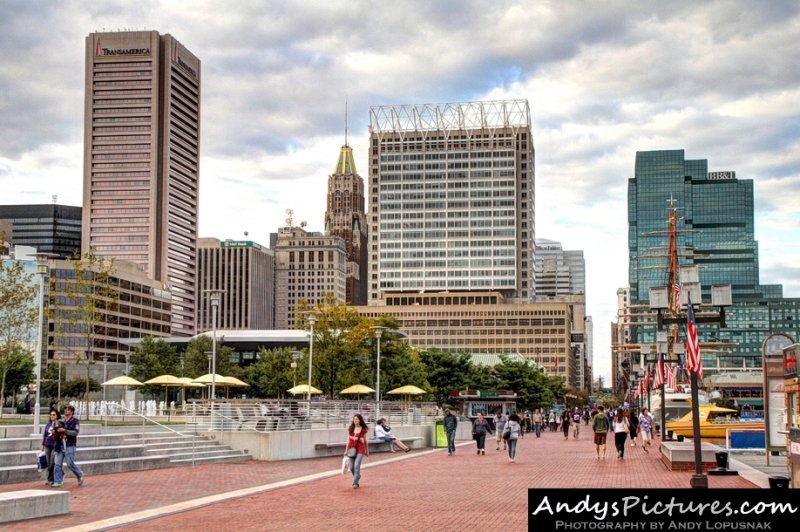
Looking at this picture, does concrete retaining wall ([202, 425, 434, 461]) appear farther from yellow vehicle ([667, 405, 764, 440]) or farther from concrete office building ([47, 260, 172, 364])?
concrete office building ([47, 260, 172, 364])

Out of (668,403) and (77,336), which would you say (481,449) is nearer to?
(668,403)

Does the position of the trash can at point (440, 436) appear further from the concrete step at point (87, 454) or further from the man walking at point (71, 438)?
the man walking at point (71, 438)

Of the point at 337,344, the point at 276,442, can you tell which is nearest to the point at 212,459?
the point at 276,442

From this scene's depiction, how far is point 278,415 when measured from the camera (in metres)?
38.3

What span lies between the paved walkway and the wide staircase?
2.05 ft

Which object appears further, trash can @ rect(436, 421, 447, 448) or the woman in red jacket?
trash can @ rect(436, 421, 447, 448)

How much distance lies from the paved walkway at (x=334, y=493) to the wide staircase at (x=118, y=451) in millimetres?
623

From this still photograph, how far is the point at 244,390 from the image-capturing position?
120 metres

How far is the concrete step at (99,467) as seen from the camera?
22297 millimetres

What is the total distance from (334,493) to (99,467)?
25.6 ft

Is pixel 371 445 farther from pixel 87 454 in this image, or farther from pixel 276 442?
pixel 87 454

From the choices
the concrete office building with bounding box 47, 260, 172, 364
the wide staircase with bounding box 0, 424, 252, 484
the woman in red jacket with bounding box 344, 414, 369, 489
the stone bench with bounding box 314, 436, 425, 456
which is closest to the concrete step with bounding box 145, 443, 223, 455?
the wide staircase with bounding box 0, 424, 252, 484

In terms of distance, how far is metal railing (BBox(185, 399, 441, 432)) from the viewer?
1359 inches

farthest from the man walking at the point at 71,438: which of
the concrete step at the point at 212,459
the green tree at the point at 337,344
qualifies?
the green tree at the point at 337,344
